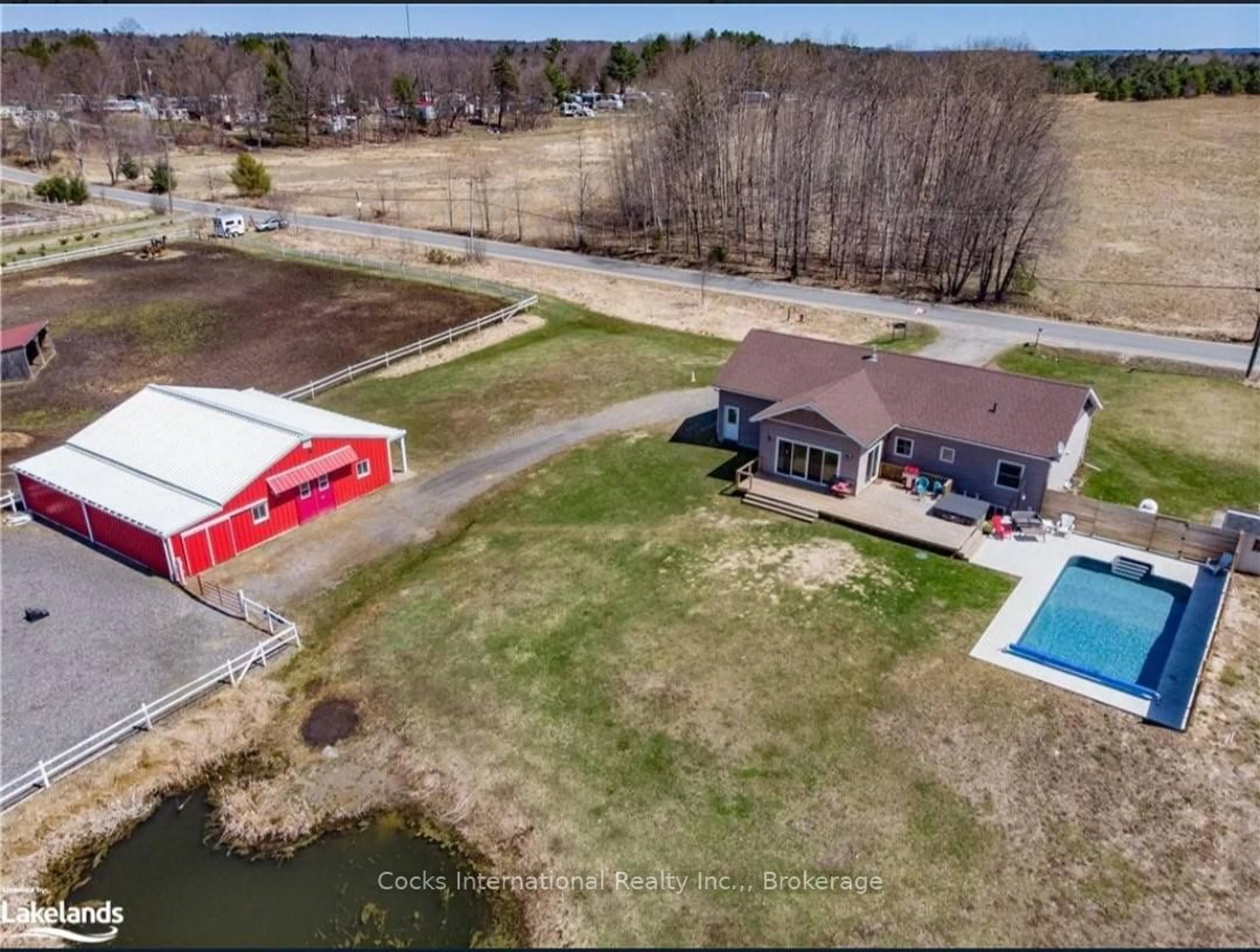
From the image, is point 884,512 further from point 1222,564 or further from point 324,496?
point 324,496

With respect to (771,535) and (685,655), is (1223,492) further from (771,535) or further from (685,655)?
(685,655)

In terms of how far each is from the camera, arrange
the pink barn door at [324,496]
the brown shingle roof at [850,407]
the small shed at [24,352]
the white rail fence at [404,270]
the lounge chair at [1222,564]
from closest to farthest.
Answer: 1. the lounge chair at [1222,564]
2. the brown shingle roof at [850,407]
3. the pink barn door at [324,496]
4. the small shed at [24,352]
5. the white rail fence at [404,270]

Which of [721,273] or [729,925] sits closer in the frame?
[729,925]

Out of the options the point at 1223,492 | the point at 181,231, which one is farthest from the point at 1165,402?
the point at 181,231

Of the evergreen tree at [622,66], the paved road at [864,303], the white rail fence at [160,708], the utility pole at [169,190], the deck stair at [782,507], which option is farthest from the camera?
the evergreen tree at [622,66]

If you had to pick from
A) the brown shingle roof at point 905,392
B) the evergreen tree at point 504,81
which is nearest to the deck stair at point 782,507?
the brown shingle roof at point 905,392

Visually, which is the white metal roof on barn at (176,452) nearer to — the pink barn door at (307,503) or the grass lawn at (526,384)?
the pink barn door at (307,503)

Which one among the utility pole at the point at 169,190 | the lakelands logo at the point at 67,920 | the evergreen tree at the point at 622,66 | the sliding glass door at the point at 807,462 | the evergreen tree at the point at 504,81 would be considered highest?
the evergreen tree at the point at 622,66

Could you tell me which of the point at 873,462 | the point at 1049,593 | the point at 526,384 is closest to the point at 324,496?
the point at 526,384
